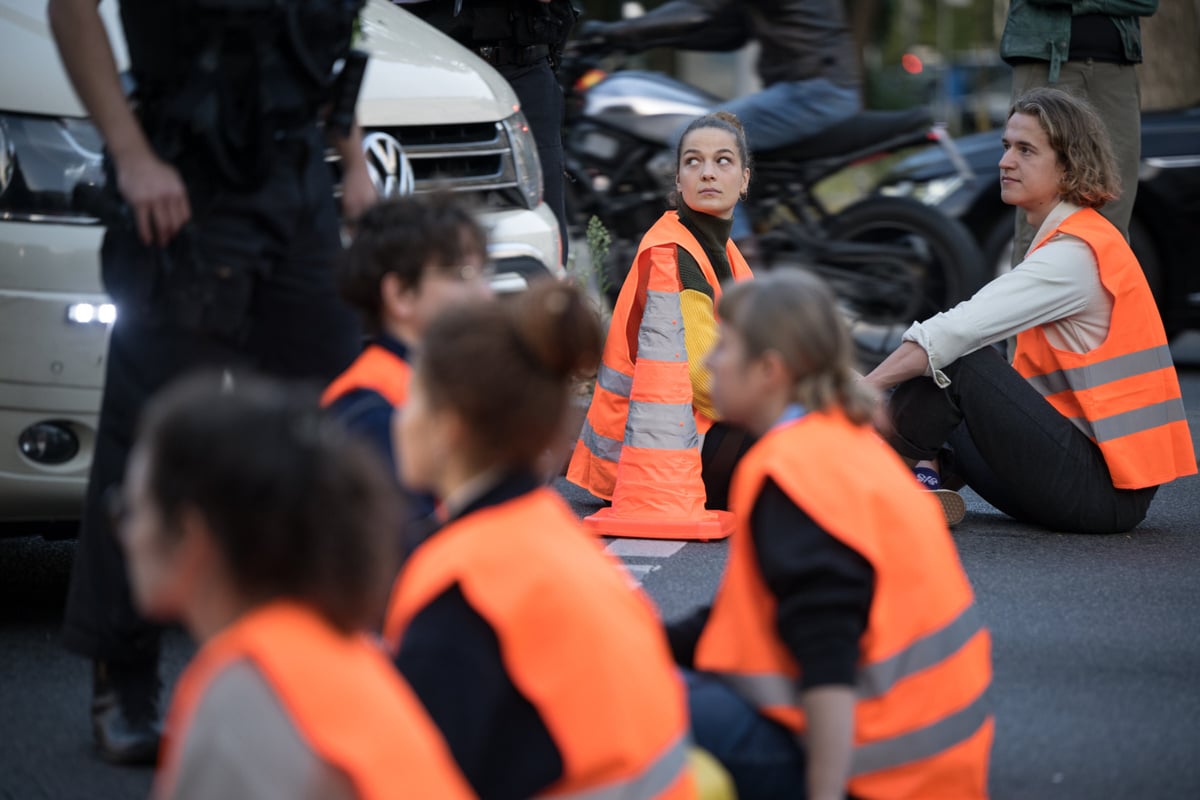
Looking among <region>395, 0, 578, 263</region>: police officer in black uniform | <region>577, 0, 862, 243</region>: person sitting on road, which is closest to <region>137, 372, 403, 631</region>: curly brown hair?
<region>395, 0, 578, 263</region>: police officer in black uniform

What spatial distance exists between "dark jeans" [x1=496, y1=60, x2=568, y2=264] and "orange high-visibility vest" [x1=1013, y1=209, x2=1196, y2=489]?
5.78ft

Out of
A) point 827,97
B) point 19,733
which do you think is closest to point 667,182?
point 827,97

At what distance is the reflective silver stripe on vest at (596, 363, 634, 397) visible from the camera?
236 inches

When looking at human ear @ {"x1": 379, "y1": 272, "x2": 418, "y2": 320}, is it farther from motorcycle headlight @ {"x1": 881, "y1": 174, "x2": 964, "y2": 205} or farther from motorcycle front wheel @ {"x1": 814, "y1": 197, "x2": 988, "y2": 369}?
motorcycle headlight @ {"x1": 881, "y1": 174, "x2": 964, "y2": 205}

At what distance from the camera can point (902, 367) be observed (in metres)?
5.47

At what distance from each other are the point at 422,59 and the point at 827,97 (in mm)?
3599

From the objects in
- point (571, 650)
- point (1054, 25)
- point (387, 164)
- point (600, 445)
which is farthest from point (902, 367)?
point (571, 650)

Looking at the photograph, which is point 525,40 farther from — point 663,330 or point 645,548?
point 645,548

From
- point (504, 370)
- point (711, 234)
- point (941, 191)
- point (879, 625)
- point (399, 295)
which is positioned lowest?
point (941, 191)

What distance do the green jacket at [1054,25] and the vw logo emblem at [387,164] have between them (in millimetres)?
2960

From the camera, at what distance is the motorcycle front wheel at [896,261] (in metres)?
8.43

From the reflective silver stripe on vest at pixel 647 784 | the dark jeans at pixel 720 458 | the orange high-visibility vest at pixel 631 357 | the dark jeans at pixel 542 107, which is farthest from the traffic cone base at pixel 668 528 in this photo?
the reflective silver stripe on vest at pixel 647 784

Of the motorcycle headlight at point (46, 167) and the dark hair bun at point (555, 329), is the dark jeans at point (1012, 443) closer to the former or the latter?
the motorcycle headlight at point (46, 167)

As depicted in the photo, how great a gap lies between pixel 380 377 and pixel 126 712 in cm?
93
